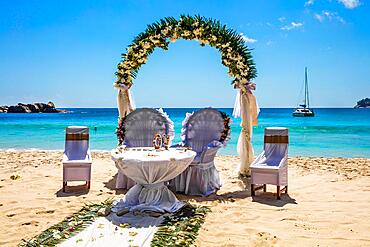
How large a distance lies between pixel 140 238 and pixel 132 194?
1127 millimetres

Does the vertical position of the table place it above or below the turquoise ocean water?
above

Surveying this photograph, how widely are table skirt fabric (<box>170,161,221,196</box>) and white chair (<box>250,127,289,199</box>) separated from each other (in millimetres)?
749

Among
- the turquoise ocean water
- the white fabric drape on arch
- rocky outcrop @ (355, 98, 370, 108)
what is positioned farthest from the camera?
rocky outcrop @ (355, 98, 370, 108)

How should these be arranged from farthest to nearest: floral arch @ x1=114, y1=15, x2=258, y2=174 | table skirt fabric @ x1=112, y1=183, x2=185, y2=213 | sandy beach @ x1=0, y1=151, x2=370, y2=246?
floral arch @ x1=114, y1=15, x2=258, y2=174 < table skirt fabric @ x1=112, y1=183, x2=185, y2=213 < sandy beach @ x1=0, y1=151, x2=370, y2=246

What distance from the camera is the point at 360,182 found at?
682 cm

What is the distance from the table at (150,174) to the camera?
4.51 m

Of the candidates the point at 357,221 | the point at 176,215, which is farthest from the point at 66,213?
the point at 357,221

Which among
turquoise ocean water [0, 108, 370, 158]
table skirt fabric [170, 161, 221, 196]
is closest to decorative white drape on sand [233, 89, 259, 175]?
table skirt fabric [170, 161, 221, 196]

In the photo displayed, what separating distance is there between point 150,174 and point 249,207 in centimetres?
159

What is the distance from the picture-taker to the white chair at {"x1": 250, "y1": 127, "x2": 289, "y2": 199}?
5590mm

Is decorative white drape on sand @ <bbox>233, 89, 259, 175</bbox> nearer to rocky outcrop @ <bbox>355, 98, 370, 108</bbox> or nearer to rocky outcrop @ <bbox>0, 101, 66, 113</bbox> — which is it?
rocky outcrop @ <bbox>0, 101, 66, 113</bbox>

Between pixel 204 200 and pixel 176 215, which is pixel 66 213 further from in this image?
pixel 204 200

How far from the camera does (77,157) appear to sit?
6352mm

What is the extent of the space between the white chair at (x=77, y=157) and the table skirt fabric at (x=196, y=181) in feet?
5.04
